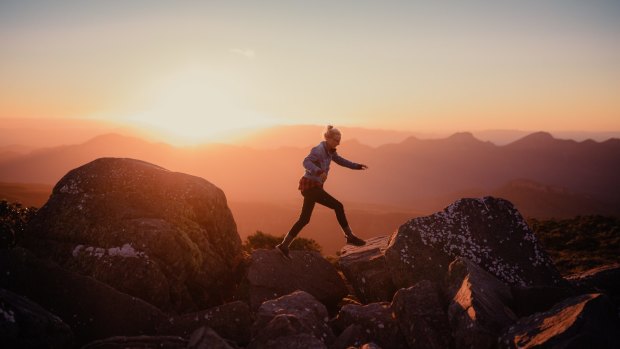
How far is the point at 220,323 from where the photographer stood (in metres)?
5.82

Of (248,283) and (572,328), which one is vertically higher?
(572,328)

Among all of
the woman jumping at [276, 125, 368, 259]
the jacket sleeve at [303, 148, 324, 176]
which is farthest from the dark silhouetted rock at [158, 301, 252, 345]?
the jacket sleeve at [303, 148, 324, 176]

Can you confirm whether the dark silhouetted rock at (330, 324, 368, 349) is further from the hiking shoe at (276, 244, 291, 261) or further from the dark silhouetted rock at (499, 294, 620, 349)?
the hiking shoe at (276, 244, 291, 261)

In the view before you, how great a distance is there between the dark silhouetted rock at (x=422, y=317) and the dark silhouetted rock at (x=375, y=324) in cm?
15

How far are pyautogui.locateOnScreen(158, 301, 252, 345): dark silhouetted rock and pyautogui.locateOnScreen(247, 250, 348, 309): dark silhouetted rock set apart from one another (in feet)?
5.36

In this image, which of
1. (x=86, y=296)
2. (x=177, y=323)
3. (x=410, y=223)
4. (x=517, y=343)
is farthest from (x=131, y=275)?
(x=517, y=343)

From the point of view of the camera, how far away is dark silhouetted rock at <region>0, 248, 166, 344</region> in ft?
17.4

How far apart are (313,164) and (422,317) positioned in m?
4.06

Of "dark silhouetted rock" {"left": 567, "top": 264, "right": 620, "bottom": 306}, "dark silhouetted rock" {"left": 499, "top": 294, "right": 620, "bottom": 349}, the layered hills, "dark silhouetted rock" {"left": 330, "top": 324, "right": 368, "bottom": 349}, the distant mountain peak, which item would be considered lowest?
the layered hills

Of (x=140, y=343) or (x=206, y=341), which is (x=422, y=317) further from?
(x=140, y=343)

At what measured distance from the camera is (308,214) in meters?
8.91

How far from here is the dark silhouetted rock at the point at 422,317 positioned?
5430mm

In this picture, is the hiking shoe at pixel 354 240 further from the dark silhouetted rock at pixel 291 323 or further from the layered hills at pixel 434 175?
the layered hills at pixel 434 175

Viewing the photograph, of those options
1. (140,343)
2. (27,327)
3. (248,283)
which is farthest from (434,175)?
(27,327)
